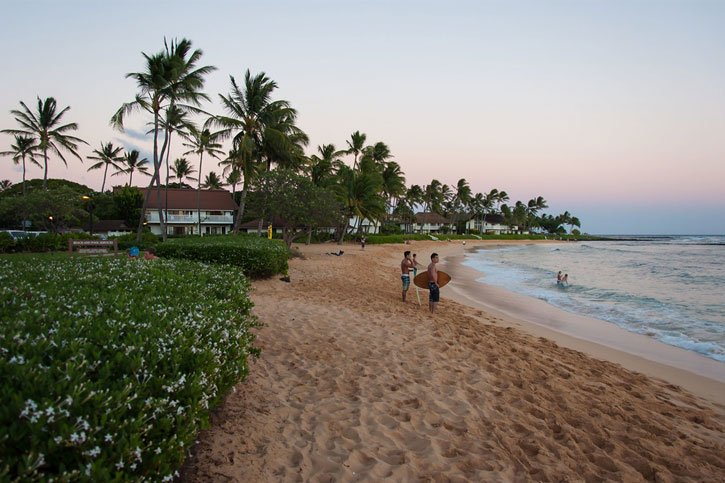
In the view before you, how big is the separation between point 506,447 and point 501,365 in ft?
7.50

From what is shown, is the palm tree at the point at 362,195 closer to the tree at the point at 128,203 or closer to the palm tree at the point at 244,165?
the palm tree at the point at 244,165

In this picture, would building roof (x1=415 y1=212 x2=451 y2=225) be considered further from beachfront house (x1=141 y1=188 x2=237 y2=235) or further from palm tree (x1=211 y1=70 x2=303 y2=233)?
palm tree (x1=211 y1=70 x2=303 y2=233)

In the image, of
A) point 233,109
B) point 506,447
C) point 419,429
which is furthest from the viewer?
point 233,109

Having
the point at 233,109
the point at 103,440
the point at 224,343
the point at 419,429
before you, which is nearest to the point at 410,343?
the point at 419,429

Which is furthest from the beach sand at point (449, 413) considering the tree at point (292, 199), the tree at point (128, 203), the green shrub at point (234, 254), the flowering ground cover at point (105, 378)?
the tree at point (128, 203)

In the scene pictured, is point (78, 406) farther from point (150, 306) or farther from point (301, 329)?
point (301, 329)

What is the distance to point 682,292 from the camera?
16203 mm


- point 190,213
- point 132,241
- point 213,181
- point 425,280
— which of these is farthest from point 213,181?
point 425,280

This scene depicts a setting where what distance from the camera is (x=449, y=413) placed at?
4078 mm

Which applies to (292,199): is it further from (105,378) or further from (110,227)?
(110,227)

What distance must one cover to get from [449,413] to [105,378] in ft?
11.0

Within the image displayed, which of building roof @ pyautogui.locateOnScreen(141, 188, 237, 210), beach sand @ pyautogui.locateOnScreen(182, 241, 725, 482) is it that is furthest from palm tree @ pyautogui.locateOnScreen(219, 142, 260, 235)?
building roof @ pyautogui.locateOnScreen(141, 188, 237, 210)

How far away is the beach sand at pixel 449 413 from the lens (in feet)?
10.4

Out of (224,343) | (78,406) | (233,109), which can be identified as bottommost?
(224,343)
